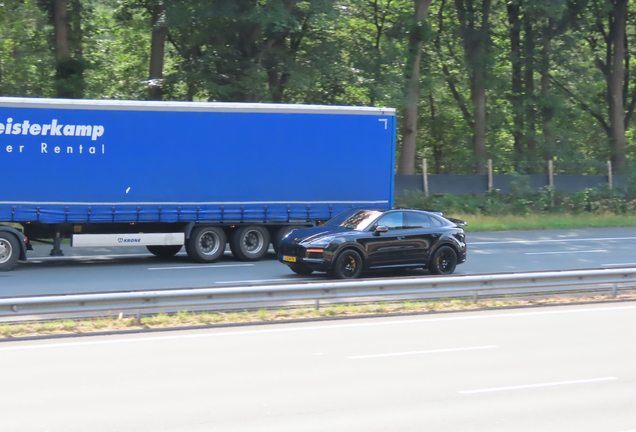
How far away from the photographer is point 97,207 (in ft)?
56.0

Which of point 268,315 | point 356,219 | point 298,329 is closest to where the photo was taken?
point 298,329

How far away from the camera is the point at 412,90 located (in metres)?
31.9

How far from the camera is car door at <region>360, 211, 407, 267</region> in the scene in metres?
15.6

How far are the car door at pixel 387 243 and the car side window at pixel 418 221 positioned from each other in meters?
0.17

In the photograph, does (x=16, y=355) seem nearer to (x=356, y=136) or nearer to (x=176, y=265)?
(x=176, y=265)

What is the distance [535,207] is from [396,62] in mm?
Result: 8312

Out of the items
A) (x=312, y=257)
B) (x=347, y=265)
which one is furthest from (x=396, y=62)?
(x=312, y=257)

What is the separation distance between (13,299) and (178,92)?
2115 cm

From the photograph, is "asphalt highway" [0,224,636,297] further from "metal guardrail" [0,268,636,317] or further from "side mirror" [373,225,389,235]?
"metal guardrail" [0,268,636,317]

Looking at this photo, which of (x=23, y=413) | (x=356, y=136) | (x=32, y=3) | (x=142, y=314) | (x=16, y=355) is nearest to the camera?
(x=23, y=413)

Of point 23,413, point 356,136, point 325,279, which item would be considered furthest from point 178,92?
point 23,413

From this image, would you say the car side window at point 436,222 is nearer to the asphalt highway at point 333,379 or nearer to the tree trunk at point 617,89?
the asphalt highway at point 333,379

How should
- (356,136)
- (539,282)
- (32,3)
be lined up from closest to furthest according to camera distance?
(539,282)
(356,136)
(32,3)

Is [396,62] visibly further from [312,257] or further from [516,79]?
[312,257]
